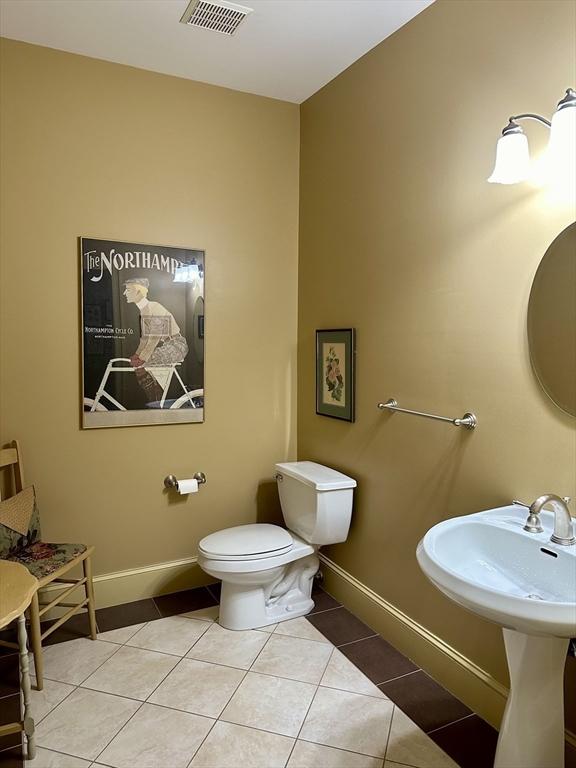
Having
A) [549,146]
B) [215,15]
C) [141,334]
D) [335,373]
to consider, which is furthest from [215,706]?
[215,15]

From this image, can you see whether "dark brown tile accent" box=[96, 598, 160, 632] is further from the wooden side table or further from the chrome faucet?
the chrome faucet

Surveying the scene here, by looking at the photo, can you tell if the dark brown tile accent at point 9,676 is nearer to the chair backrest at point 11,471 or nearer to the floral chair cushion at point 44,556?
the floral chair cushion at point 44,556

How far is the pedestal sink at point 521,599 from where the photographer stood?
1320 mm

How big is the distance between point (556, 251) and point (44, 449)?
228cm

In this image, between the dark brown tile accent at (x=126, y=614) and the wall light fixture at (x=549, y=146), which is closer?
the wall light fixture at (x=549, y=146)

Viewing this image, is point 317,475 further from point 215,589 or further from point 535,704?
point 535,704

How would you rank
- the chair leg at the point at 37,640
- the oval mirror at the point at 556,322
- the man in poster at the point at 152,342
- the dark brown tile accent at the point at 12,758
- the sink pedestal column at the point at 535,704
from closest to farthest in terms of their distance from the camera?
the sink pedestal column at the point at 535,704, the oval mirror at the point at 556,322, the dark brown tile accent at the point at 12,758, the chair leg at the point at 37,640, the man in poster at the point at 152,342

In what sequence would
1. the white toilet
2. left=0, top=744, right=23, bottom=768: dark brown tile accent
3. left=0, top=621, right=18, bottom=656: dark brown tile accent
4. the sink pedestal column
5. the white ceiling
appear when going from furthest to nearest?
1. the white toilet
2. left=0, top=621, right=18, bottom=656: dark brown tile accent
3. the white ceiling
4. left=0, top=744, right=23, bottom=768: dark brown tile accent
5. the sink pedestal column

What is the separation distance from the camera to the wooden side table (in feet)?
5.23

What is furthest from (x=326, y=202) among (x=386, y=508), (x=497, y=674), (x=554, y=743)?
(x=554, y=743)

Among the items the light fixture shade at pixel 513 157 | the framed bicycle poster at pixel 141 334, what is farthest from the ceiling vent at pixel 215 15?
the light fixture shade at pixel 513 157

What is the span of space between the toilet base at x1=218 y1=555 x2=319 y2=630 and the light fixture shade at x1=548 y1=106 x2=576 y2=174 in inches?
78.2

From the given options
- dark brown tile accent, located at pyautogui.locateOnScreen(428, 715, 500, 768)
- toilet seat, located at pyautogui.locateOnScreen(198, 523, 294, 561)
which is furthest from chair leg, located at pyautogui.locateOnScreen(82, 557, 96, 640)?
dark brown tile accent, located at pyautogui.locateOnScreen(428, 715, 500, 768)

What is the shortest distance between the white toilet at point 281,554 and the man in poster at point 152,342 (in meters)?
0.81
